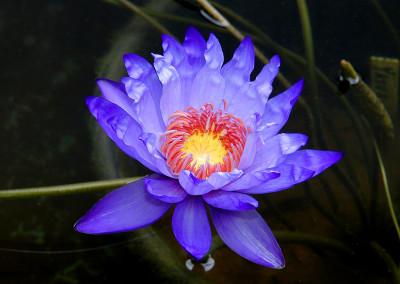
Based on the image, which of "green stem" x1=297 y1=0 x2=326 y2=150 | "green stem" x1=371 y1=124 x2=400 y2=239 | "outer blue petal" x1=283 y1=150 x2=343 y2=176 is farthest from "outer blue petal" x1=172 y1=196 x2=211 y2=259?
"green stem" x1=297 y1=0 x2=326 y2=150

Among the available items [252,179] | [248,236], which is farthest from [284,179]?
[248,236]

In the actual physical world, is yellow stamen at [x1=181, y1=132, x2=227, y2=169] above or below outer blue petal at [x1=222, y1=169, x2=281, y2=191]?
below

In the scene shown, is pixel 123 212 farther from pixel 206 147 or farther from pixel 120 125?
pixel 206 147

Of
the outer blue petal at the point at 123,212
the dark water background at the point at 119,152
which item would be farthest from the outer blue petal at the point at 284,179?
the dark water background at the point at 119,152

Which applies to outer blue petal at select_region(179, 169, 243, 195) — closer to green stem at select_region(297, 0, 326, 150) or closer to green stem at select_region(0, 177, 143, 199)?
green stem at select_region(0, 177, 143, 199)

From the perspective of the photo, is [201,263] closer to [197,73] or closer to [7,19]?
[197,73]

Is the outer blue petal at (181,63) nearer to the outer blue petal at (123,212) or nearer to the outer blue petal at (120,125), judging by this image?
the outer blue petal at (120,125)

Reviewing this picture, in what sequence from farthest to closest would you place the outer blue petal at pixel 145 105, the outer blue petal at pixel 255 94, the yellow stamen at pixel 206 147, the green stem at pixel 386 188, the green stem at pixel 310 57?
1. the green stem at pixel 310 57
2. the green stem at pixel 386 188
3. the yellow stamen at pixel 206 147
4. the outer blue petal at pixel 255 94
5. the outer blue petal at pixel 145 105
